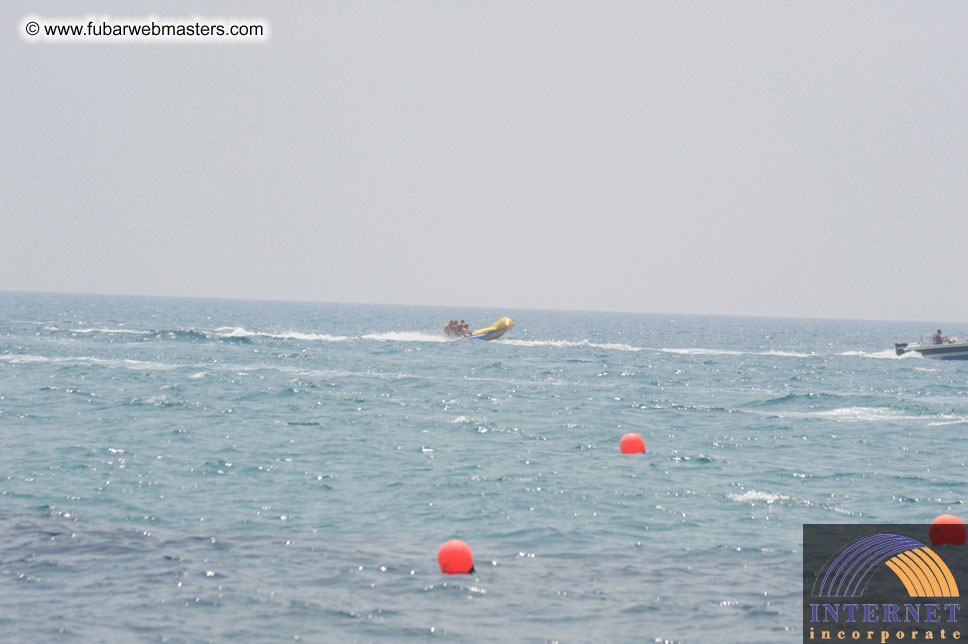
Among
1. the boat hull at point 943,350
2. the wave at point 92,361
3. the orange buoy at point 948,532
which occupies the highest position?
the boat hull at point 943,350

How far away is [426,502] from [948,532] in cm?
945

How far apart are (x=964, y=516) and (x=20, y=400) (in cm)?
2963

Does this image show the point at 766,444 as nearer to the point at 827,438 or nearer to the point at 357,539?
the point at 827,438

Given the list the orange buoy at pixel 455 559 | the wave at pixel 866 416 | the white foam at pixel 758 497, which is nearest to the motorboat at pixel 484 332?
the wave at pixel 866 416

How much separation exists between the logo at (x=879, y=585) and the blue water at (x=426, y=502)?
368 mm

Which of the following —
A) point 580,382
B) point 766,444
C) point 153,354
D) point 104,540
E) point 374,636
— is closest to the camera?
point 374,636

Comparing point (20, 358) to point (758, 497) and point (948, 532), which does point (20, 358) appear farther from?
point (948, 532)

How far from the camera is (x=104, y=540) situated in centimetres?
1464

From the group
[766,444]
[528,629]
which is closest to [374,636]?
[528,629]

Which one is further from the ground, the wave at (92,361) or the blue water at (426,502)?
the wave at (92,361)

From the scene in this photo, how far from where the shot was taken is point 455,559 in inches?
522

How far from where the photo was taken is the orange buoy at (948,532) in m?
15.3

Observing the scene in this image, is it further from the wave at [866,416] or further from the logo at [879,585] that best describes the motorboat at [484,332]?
the logo at [879,585]

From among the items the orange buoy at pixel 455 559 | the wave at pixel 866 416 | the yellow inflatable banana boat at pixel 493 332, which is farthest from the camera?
the yellow inflatable banana boat at pixel 493 332
